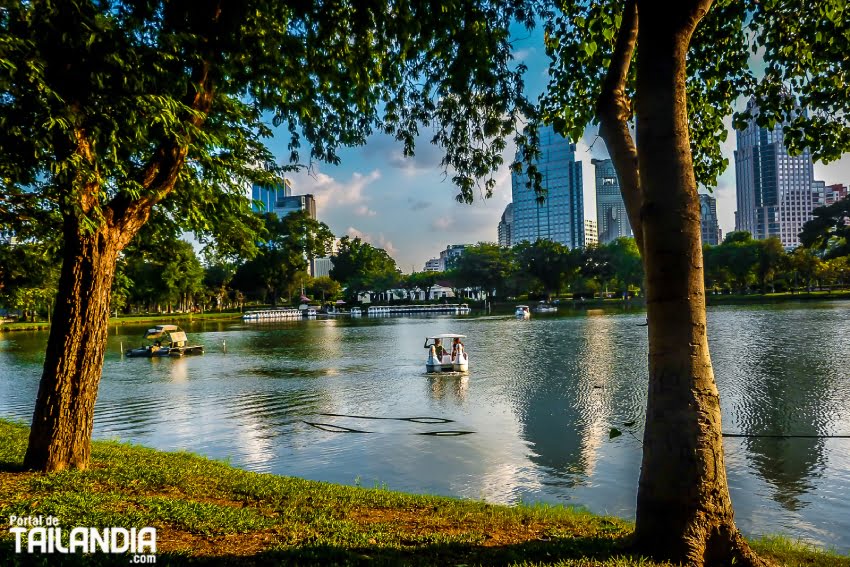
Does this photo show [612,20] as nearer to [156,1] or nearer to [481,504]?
[156,1]

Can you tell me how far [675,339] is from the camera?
427 cm

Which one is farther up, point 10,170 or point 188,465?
point 10,170

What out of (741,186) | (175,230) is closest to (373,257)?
(175,230)

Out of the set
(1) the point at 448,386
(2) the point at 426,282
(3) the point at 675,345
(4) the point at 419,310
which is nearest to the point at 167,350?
(1) the point at 448,386

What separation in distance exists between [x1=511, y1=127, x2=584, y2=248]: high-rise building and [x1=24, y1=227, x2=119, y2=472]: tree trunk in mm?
165043

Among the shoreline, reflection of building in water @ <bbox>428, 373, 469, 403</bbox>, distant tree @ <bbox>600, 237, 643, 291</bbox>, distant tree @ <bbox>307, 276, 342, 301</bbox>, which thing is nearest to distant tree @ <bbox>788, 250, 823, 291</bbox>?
the shoreline

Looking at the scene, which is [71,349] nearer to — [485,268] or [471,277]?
[485,268]

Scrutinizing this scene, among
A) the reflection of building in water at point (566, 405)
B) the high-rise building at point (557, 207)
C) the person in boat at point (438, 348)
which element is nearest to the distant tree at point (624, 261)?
the reflection of building in water at point (566, 405)

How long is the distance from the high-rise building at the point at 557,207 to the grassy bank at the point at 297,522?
165 meters

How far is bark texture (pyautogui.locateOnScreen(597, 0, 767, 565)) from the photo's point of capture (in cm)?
423

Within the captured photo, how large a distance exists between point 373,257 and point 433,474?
112 meters

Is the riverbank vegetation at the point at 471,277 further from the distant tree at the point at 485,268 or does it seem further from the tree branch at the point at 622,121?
the tree branch at the point at 622,121

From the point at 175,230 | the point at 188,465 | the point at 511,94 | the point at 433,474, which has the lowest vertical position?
the point at 433,474

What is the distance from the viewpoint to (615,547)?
4.62 meters
